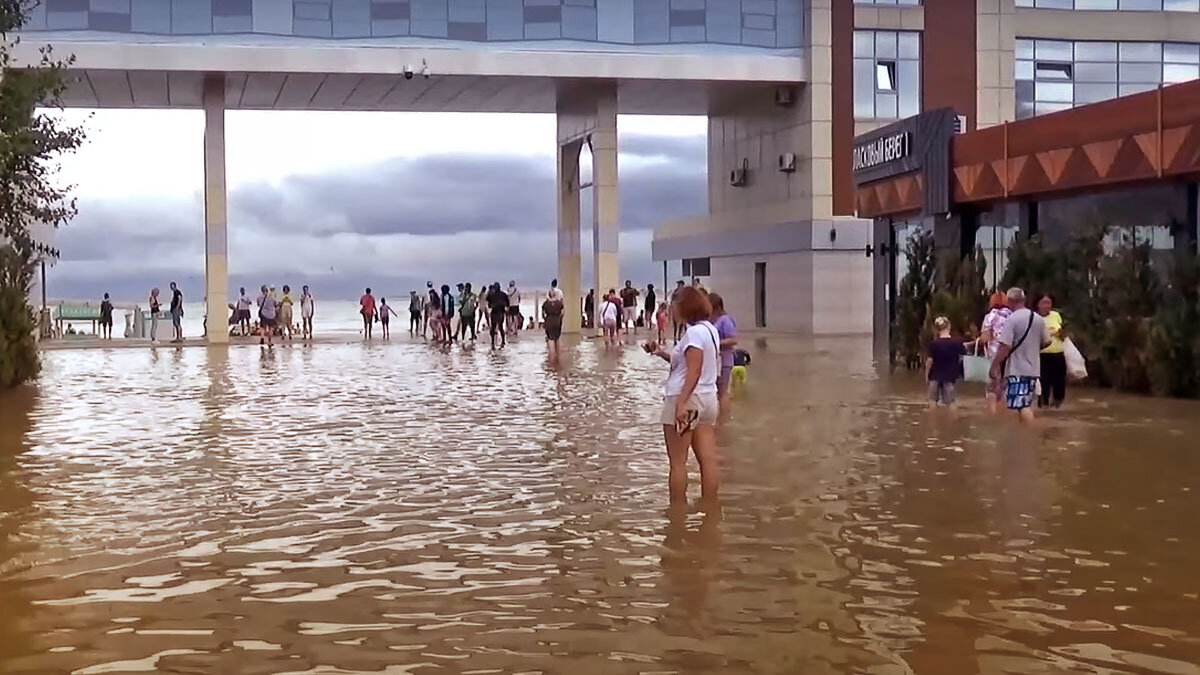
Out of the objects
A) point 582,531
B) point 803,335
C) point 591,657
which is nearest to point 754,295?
point 803,335

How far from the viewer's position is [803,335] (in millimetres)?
42000

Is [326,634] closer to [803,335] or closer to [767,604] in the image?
[767,604]

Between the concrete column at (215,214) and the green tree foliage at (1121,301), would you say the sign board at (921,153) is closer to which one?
the green tree foliage at (1121,301)

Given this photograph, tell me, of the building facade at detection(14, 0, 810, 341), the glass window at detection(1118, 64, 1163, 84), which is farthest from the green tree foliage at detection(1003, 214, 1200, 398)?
the glass window at detection(1118, 64, 1163, 84)

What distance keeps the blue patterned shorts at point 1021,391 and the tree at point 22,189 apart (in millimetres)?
13985

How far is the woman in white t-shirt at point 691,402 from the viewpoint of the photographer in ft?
31.3

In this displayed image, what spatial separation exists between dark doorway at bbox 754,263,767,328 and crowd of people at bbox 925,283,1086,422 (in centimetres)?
2697

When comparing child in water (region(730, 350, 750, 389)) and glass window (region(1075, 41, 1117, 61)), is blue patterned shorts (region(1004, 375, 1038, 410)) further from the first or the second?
glass window (region(1075, 41, 1117, 61))

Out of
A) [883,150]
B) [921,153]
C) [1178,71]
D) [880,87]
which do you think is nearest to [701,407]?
[921,153]

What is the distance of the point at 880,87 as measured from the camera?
4278cm

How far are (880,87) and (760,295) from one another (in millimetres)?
8008

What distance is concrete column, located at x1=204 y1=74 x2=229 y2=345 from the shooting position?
39.8 metres

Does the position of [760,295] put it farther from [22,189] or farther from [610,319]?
[22,189]

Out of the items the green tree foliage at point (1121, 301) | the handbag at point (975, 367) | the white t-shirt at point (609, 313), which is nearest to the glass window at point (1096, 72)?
the white t-shirt at point (609, 313)
